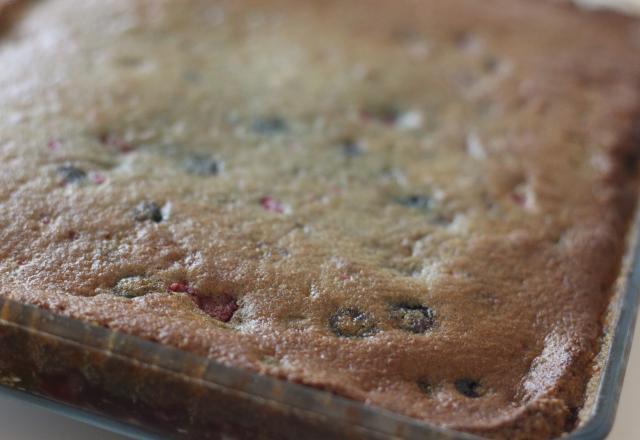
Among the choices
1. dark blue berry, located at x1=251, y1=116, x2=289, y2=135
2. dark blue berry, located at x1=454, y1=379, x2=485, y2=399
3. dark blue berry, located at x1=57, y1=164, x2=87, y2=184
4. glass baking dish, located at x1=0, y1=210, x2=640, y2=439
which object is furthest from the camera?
dark blue berry, located at x1=251, y1=116, x2=289, y2=135

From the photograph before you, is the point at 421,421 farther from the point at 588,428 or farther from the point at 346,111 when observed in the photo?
the point at 346,111

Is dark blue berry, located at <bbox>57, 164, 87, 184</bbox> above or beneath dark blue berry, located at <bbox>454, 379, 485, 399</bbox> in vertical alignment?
above

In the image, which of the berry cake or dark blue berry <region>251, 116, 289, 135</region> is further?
dark blue berry <region>251, 116, 289, 135</region>

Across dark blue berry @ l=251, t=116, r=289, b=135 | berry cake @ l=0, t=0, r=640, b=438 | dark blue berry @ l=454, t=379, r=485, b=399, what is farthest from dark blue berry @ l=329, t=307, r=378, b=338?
dark blue berry @ l=251, t=116, r=289, b=135

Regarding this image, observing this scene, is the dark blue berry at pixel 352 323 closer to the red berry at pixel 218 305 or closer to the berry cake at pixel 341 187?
the berry cake at pixel 341 187

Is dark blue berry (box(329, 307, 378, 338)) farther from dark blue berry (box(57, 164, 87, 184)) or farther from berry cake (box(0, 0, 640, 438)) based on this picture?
dark blue berry (box(57, 164, 87, 184))

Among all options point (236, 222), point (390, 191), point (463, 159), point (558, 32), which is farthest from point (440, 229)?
point (558, 32)

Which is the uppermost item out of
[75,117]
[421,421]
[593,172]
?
[75,117]

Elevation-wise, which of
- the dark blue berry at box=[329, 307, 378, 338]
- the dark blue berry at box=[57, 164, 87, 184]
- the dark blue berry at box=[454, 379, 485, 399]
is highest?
the dark blue berry at box=[57, 164, 87, 184]
